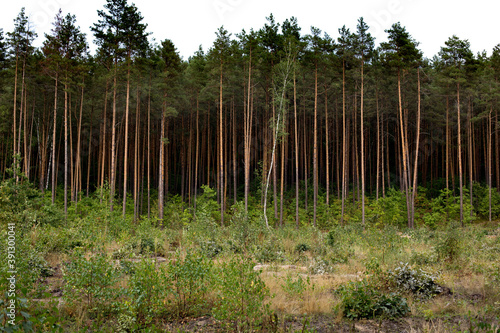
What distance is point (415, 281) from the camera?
260 inches

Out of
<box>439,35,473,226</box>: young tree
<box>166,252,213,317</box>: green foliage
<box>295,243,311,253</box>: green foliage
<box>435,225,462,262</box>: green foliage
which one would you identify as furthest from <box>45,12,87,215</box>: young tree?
<box>439,35,473,226</box>: young tree

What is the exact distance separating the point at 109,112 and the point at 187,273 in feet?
93.6

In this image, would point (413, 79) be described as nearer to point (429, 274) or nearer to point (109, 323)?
point (429, 274)

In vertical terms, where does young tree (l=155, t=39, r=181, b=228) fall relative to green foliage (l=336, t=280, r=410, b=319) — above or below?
above

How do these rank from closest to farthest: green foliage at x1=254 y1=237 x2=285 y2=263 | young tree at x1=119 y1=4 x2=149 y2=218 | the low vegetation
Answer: the low vegetation < green foliage at x1=254 y1=237 x2=285 y2=263 < young tree at x1=119 y1=4 x2=149 y2=218

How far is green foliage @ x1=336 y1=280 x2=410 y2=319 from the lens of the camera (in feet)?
17.2

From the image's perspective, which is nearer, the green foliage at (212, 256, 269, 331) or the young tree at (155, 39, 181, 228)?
the green foliage at (212, 256, 269, 331)

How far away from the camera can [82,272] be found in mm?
4895

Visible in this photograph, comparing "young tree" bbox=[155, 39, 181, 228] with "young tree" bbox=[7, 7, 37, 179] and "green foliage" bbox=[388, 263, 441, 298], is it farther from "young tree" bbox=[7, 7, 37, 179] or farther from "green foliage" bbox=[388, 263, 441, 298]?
"green foliage" bbox=[388, 263, 441, 298]

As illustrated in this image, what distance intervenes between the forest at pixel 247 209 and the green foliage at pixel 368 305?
0.12 feet

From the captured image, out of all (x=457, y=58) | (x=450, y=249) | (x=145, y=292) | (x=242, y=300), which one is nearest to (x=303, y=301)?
(x=242, y=300)

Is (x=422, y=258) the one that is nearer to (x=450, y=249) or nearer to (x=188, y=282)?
(x=450, y=249)

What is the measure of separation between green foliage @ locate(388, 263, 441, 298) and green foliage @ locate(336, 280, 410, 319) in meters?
1.02

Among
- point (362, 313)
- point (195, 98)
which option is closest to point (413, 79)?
point (195, 98)
